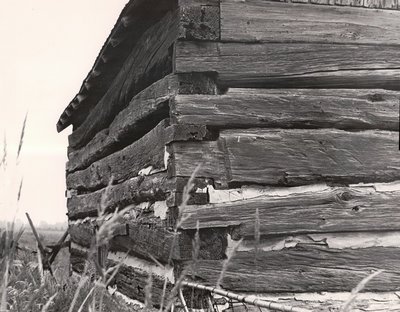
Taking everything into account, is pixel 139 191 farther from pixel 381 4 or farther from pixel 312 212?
pixel 381 4

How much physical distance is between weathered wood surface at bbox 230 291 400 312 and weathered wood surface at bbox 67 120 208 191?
1116 millimetres

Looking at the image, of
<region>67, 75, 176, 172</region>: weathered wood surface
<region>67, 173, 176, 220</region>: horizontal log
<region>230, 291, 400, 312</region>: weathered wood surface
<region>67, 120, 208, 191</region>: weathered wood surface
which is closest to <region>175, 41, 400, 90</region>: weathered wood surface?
<region>67, 75, 176, 172</region>: weathered wood surface

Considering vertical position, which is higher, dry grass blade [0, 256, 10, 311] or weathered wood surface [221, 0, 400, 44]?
weathered wood surface [221, 0, 400, 44]

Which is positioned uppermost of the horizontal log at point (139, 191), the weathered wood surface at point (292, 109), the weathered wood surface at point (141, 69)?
the weathered wood surface at point (141, 69)

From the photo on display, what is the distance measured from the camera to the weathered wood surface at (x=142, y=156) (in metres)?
3.91

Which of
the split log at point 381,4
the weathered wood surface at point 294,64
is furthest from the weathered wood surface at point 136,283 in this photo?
the split log at point 381,4

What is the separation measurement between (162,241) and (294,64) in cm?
149

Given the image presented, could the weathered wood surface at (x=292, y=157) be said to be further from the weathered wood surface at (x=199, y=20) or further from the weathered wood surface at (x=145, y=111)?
the weathered wood surface at (x=199, y=20)

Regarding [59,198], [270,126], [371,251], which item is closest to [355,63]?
[270,126]

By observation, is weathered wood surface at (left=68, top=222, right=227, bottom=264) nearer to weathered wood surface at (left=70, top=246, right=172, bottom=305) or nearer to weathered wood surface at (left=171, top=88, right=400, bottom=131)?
weathered wood surface at (left=70, top=246, right=172, bottom=305)

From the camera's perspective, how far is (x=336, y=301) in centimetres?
402

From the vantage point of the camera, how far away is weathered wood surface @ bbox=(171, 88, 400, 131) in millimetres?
3955

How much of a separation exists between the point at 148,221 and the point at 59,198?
6217 centimetres

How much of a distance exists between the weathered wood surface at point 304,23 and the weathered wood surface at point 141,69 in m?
0.41
